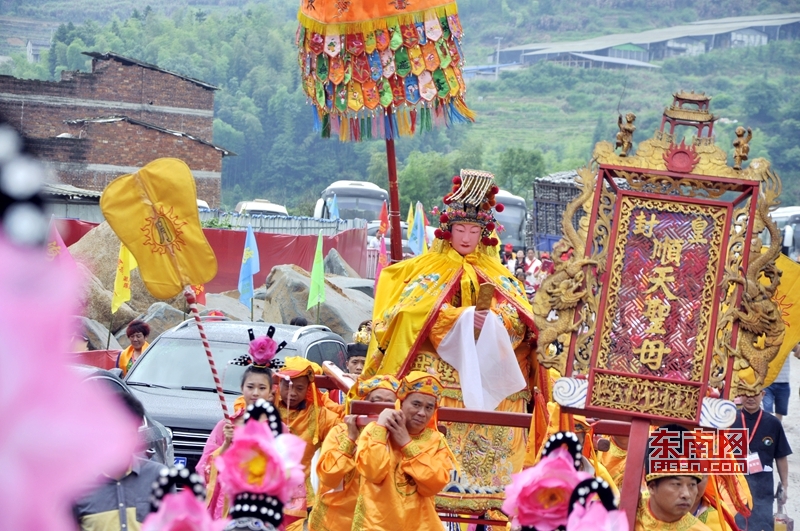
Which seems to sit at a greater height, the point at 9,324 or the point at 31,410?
the point at 9,324

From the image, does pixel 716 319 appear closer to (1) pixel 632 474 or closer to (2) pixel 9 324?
(1) pixel 632 474

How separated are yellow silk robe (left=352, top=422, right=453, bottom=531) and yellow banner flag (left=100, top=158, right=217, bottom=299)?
5.20ft

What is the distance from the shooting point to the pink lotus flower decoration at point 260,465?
377 centimetres

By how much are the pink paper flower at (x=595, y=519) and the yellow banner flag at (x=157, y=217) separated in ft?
11.6

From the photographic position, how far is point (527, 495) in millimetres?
A: 3949

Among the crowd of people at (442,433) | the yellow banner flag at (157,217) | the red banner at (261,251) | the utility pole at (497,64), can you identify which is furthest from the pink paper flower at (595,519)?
the utility pole at (497,64)

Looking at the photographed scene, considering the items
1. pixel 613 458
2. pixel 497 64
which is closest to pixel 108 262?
pixel 613 458

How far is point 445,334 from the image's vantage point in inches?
309

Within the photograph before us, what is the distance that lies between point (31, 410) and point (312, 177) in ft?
351

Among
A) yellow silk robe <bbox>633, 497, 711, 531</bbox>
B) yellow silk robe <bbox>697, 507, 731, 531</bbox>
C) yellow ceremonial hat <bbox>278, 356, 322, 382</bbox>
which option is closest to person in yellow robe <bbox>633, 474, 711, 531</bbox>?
yellow silk robe <bbox>633, 497, 711, 531</bbox>

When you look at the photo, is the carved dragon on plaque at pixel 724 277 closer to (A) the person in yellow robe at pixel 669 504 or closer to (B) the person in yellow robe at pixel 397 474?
(A) the person in yellow robe at pixel 669 504

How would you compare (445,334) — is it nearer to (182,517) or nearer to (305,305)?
(182,517)

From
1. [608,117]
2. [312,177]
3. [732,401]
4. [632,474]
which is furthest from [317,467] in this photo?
[608,117]

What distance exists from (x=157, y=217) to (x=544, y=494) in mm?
3456
